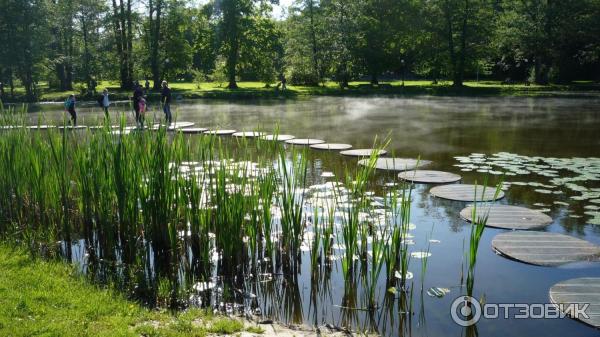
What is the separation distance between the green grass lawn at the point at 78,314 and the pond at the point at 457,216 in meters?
0.84

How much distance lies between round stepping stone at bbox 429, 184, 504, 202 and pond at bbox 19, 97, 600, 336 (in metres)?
0.12

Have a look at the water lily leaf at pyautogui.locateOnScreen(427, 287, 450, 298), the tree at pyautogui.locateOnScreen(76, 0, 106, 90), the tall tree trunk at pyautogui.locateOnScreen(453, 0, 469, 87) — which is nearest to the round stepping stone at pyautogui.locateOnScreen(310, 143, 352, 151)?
the water lily leaf at pyautogui.locateOnScreen(427, 287, 450, 298)

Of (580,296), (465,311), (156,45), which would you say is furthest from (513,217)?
(156,45)

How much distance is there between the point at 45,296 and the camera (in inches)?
190

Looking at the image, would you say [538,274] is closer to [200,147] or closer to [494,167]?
[200,147]

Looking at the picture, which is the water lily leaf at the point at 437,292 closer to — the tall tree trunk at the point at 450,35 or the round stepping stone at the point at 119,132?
the round stepping stone at the point at 119,132

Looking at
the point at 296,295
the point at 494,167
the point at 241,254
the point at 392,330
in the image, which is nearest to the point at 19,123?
the point at 241,254

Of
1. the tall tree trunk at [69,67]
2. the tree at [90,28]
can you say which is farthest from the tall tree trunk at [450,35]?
the tall tree trunk at [69,67]

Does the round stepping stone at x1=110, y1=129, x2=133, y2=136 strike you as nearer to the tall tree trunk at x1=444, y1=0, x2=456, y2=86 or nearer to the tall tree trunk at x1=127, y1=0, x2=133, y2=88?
the tall tree trunk at x1=127, y1=0, x2=133, y2=88

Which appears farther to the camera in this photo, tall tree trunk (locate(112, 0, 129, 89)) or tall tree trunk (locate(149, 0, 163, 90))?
tall tree trunk (locate(112, 0, 129, 89))

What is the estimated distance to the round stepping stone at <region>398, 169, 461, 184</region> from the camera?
973cm

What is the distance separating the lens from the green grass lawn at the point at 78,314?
166 inches

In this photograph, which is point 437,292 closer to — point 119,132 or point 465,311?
point 465,311

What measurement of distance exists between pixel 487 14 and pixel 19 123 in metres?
40.1
